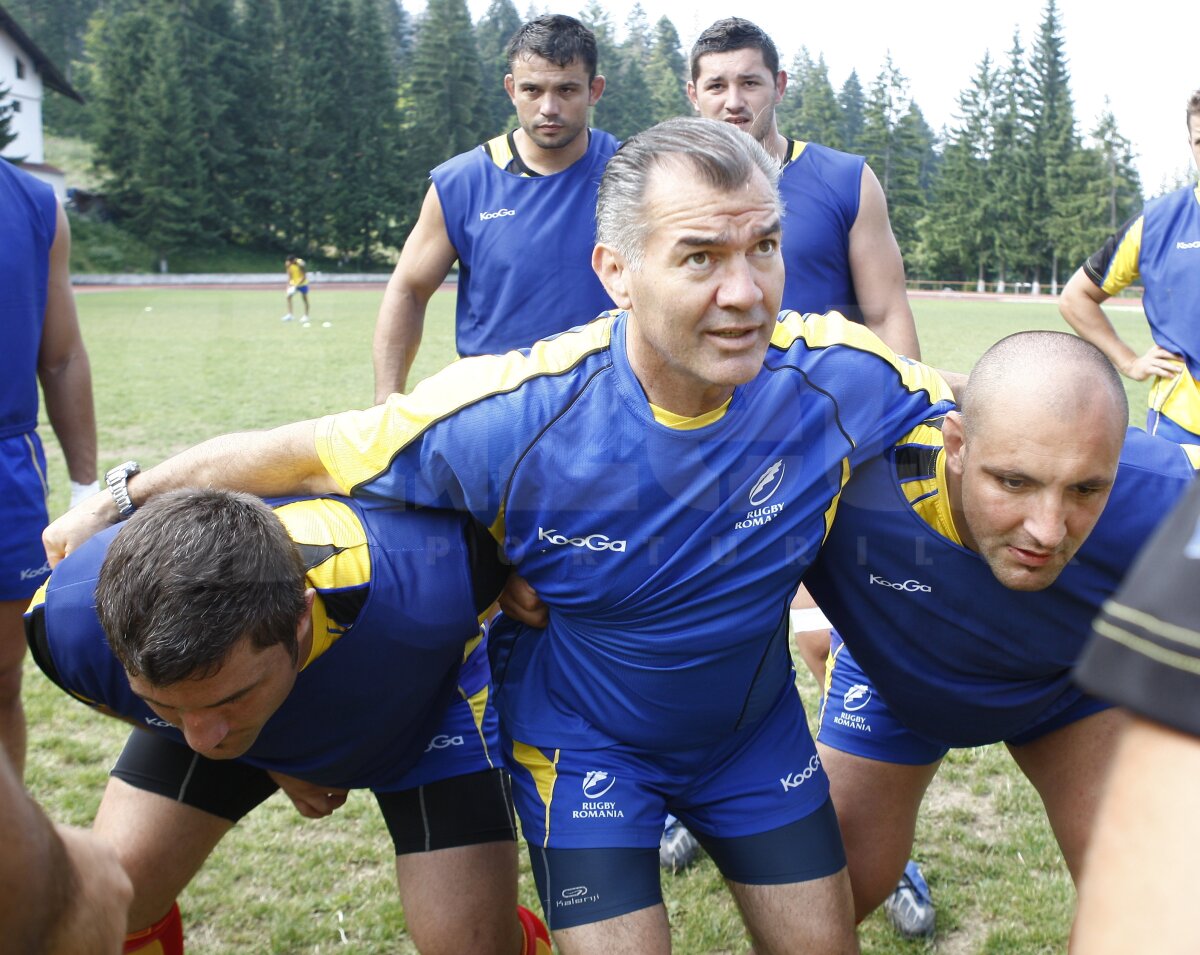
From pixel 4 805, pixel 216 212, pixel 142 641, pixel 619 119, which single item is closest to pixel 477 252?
pixel 142 641

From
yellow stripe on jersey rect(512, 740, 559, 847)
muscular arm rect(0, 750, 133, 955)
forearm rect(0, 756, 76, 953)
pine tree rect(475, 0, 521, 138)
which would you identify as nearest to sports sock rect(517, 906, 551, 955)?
yellow stripe on jersey rect(512, 740, 559, 847)

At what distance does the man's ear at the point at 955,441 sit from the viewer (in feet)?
8.02

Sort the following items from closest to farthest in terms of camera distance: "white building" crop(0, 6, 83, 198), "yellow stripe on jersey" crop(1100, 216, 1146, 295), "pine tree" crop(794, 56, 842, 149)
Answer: "yellow stripe on jersey" crop(1100, 216, 1146, 295)
"pine tree" crop(794, 56, 842, 149)
"white building" crop(0, 6, 83, 198)

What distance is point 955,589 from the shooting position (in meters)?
→ 2.61

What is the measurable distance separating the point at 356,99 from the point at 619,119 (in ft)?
59.1

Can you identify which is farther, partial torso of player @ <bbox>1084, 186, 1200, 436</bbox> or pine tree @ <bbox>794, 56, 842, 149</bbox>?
pine tree @ <bbox>794, 56, 842, 149</bbox>

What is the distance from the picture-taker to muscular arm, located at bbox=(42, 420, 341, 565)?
101 inches

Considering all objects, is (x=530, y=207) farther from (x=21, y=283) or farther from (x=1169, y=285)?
(x=1169, y=285)

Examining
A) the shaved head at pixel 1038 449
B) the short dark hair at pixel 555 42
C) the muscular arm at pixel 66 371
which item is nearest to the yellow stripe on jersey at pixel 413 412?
the shaved head at pixel 1038 449

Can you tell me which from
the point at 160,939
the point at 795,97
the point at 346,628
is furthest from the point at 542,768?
the point at 795,97

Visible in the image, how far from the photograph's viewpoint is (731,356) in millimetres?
2379

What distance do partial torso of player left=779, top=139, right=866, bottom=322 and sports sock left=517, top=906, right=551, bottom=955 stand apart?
2.28 m

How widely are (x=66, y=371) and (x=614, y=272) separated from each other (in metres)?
2.17

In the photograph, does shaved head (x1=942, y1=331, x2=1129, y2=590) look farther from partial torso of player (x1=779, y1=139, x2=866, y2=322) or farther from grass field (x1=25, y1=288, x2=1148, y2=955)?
partial torso of player (x1=779, y1=139, x2=866, y2=322)
